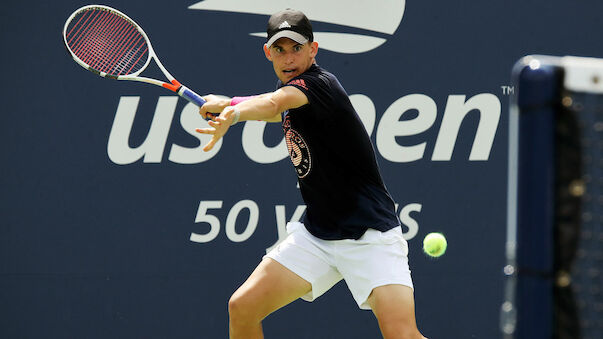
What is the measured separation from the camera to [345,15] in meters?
4.65

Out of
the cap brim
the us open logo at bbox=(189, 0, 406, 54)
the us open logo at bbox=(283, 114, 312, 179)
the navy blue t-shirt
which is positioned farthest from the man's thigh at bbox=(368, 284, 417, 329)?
the us open logo at bbox=(189, 0, 406, 54)

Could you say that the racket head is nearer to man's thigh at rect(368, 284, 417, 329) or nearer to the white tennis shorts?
the white tennis shorts

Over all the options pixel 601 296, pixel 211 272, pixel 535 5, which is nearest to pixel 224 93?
pixel 211 272

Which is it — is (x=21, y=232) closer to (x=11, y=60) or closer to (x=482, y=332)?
(x=11, y=60)

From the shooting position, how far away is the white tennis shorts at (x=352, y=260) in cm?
324

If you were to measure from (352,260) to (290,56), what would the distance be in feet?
2.75

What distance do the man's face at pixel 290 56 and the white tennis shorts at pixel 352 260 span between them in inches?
24.9

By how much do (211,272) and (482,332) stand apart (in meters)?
1.51

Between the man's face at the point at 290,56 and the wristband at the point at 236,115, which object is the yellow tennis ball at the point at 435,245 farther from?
the wristband at the point at 236,115

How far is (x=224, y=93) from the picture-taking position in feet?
15.1

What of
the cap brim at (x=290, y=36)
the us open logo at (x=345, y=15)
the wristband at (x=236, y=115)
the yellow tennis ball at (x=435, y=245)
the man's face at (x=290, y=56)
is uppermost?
the us open logo at (x=345, y=15)

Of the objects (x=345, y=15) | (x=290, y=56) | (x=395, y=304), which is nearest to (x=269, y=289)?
(x=395, y=304)

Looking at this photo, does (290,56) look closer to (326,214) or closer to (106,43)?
(326,214)

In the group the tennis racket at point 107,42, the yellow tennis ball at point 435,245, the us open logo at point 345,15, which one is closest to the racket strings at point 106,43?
the tennis racket at point 107,42
